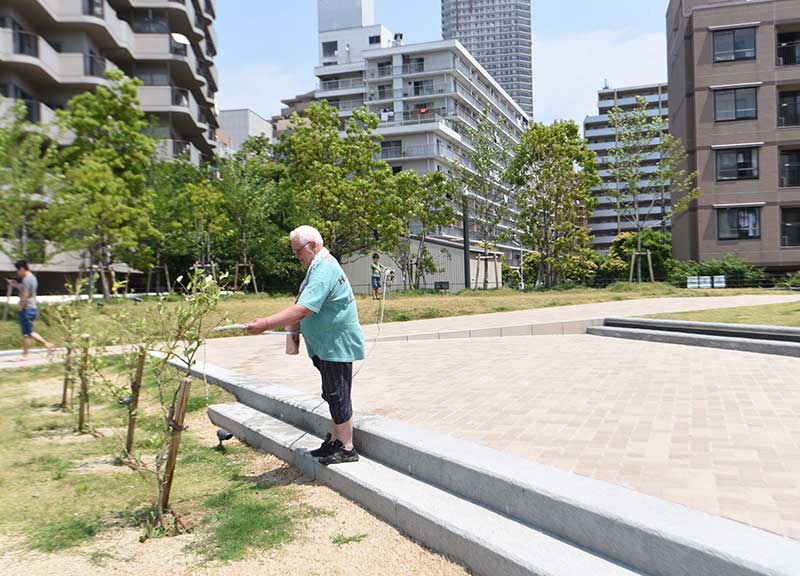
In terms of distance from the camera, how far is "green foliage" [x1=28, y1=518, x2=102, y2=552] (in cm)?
350

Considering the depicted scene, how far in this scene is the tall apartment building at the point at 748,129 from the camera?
32.1 meters

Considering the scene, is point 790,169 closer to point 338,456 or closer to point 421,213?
point 421,213

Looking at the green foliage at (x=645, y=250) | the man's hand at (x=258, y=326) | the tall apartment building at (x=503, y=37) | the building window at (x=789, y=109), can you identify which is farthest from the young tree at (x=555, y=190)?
the tall apartment building at (x=503, y=37)

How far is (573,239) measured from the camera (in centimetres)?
2995

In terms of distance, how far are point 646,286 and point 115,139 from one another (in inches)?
864

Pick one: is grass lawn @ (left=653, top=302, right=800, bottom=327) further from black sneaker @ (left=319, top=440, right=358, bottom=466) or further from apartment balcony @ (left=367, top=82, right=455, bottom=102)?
apartment balcony @ (left=367, top=82, right=455, bottom=102)

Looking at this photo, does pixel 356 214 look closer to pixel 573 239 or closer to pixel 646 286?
pixel 573 239

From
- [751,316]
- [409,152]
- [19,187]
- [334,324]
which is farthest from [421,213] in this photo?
[334,324]

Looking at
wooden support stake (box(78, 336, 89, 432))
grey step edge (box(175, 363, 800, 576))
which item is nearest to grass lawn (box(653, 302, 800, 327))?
grey step edge (box(175, 363, 800, 576))

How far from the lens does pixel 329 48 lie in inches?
3140

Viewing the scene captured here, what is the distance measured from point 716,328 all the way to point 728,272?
22171 millimetres

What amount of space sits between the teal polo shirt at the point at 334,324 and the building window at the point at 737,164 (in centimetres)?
3394

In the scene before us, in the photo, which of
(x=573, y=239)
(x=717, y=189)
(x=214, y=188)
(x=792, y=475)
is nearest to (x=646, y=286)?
(x=573, y=239)

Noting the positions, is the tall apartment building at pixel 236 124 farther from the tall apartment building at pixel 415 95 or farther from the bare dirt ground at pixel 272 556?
the bare dirt ground at pixel 272 556
